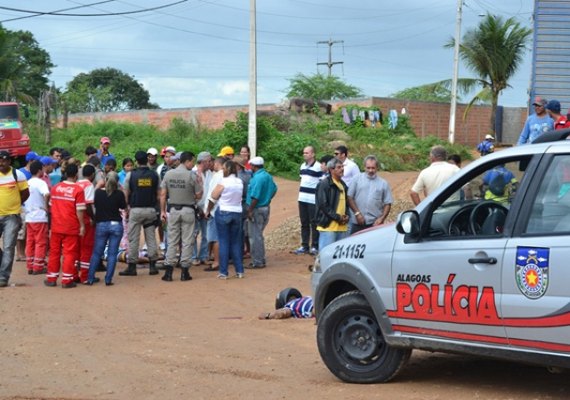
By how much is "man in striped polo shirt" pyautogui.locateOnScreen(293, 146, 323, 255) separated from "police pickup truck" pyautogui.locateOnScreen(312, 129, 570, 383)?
819cm

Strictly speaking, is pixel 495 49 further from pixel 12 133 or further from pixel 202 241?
pixel 202 241

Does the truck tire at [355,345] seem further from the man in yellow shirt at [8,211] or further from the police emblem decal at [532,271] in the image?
the man in yellow shirt at [8,211]

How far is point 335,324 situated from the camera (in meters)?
7.66

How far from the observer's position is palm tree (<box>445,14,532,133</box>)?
1620 inches

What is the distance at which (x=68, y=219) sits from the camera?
1379 cm

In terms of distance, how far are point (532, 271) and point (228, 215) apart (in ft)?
28.0

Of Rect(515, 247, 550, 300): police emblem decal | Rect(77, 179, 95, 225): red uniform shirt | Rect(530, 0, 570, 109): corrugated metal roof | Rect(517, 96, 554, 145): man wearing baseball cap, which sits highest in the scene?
Rect(530, 0, 570, 109): corrugated metal roof

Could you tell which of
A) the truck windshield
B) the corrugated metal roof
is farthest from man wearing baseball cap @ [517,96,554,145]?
the truck windshield

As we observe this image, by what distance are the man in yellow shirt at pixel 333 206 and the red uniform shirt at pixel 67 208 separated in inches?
144

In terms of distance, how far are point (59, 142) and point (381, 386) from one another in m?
36.5

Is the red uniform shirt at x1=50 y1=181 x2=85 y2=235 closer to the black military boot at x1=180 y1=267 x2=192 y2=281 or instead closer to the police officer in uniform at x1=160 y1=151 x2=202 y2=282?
the police officer in uniform at x1=160 y1=151 x2=202 y2=282

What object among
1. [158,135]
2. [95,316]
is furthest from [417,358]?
[158,135]

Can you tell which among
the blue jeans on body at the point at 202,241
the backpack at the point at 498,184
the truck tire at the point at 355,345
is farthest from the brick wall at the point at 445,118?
the backpack at the point at 498,184

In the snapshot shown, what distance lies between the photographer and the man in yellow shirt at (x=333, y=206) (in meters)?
13.1
